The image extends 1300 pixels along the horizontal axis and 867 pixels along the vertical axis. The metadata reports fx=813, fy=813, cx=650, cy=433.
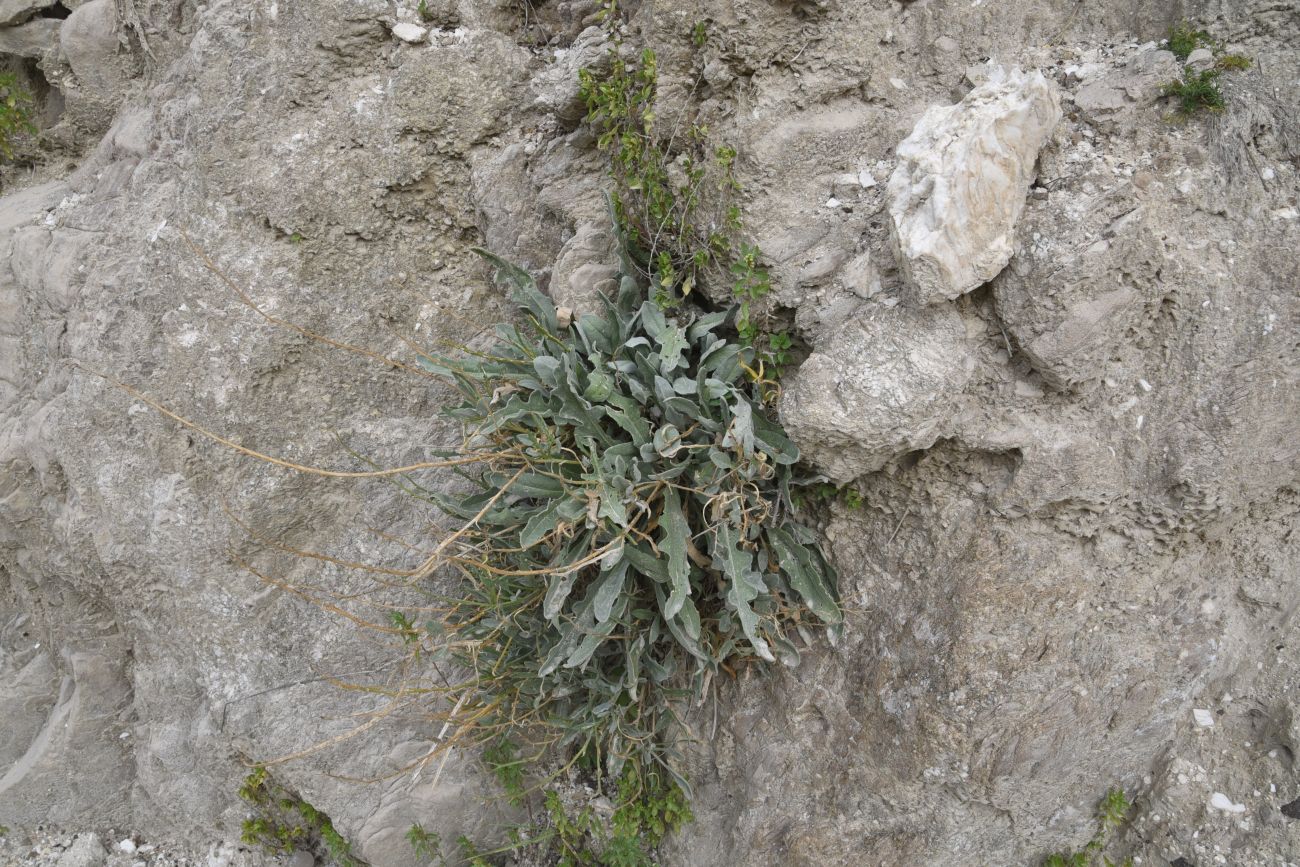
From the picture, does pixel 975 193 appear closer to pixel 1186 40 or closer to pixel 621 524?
pixel 1186 40

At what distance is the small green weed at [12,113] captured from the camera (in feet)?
11.7

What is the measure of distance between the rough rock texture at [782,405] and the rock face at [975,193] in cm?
2

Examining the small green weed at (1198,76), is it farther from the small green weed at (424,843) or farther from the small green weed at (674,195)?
the small green weed at (424,843)

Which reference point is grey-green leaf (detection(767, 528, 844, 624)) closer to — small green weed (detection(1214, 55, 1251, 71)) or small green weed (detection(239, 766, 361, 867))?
small green weed (detection(1214, 55, 1251, 71))

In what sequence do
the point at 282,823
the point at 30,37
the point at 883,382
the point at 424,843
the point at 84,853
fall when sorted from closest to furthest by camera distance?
the point at 883,382 < the point at 424,843 < the point at 282,823 < the point at 84,853 < the point at 30,37

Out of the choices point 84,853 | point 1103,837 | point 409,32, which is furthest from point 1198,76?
point 84,853

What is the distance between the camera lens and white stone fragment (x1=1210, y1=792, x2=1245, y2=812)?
2277 mm

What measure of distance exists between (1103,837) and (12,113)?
16.7ft

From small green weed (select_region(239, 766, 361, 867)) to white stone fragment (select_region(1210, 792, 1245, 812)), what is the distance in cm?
295

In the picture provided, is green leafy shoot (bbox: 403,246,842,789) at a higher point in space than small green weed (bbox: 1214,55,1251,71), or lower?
lower

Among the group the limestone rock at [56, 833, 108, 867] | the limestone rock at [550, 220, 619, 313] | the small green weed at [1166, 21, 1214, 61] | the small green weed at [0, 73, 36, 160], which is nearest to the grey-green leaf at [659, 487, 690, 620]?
the limestone rock at [550, 220, 619, 313]

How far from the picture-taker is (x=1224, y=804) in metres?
2.29

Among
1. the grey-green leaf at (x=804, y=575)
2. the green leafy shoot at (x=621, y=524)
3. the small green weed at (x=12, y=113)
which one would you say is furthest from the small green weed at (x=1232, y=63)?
the small green weed at (x=12, y=113)

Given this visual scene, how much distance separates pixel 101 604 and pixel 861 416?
10.3 feet
